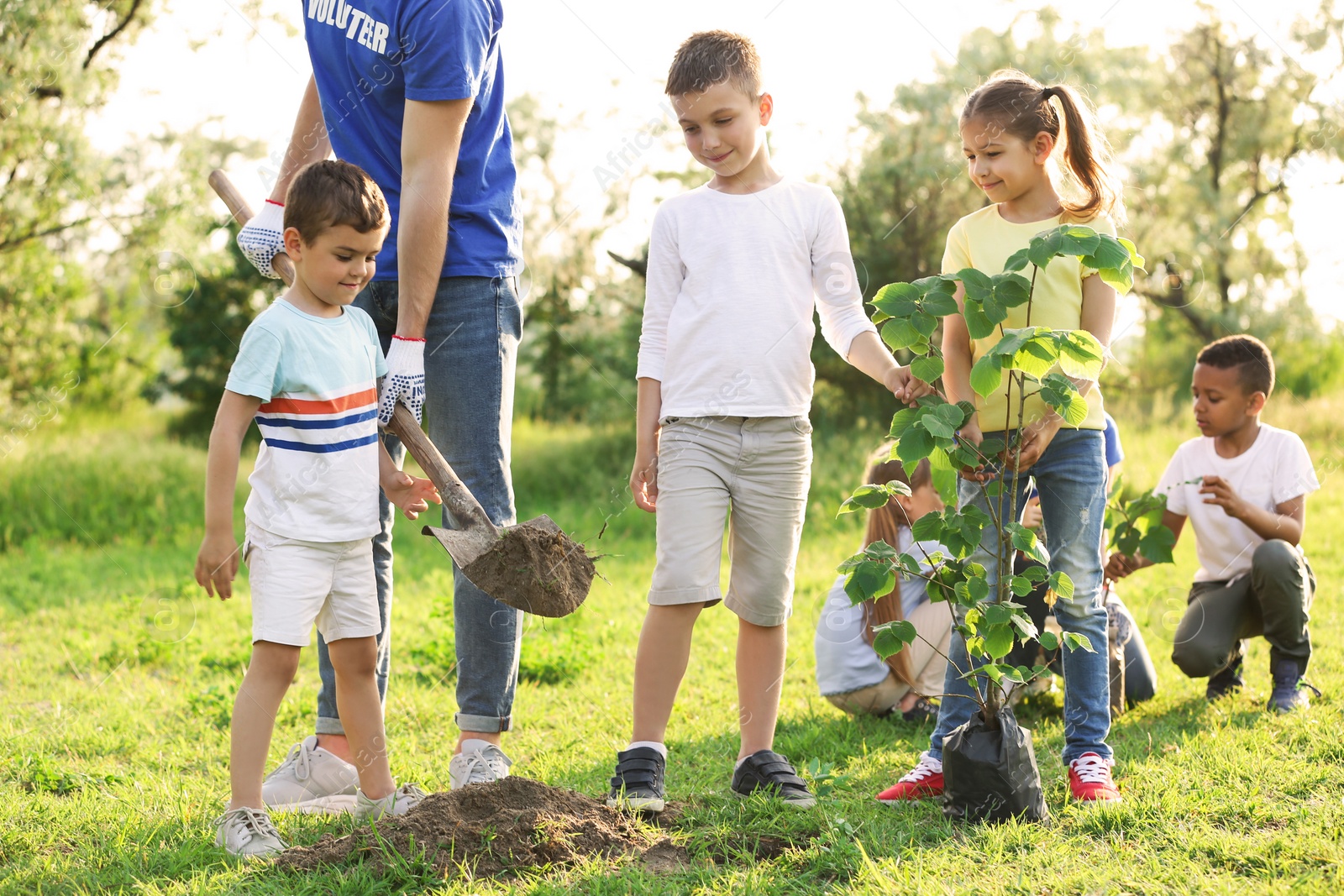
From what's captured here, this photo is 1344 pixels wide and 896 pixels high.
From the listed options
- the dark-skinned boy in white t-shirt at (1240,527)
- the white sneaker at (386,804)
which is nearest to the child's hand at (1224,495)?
the dark-skinned boy in white t-shirt at (1240,527)

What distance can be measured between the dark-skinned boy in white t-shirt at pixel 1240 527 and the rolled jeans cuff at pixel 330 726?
2611 mm

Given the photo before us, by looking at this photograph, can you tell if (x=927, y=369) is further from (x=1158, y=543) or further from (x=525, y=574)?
(x=1158, y=543)

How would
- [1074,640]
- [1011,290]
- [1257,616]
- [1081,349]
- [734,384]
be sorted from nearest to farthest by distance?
[1081,349] → [1011,290] → [1074,640] → [734,384] → [1257,616]

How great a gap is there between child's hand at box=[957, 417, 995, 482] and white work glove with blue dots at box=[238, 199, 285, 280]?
192 centimetres

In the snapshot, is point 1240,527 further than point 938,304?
Yes

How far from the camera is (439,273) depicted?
296 cm

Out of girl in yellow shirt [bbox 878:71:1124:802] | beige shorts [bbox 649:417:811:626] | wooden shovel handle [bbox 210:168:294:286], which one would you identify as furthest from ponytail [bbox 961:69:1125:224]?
wooden shovel handle [bbox 210:168:294:286]

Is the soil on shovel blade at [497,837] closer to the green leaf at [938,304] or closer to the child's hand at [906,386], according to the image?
the child's hand at [906,386]

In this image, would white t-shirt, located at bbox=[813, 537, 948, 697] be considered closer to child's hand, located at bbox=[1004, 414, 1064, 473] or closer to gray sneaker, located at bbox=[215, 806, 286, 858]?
child's hand, located at bbox=[1004, 414, 1064, 473]

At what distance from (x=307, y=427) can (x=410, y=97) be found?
0.90 m

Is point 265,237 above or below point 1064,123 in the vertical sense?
below

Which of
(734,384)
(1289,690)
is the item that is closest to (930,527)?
(734,384)

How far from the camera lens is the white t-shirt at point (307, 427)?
8.54 ft

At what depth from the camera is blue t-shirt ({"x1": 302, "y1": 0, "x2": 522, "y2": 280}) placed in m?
2.86
